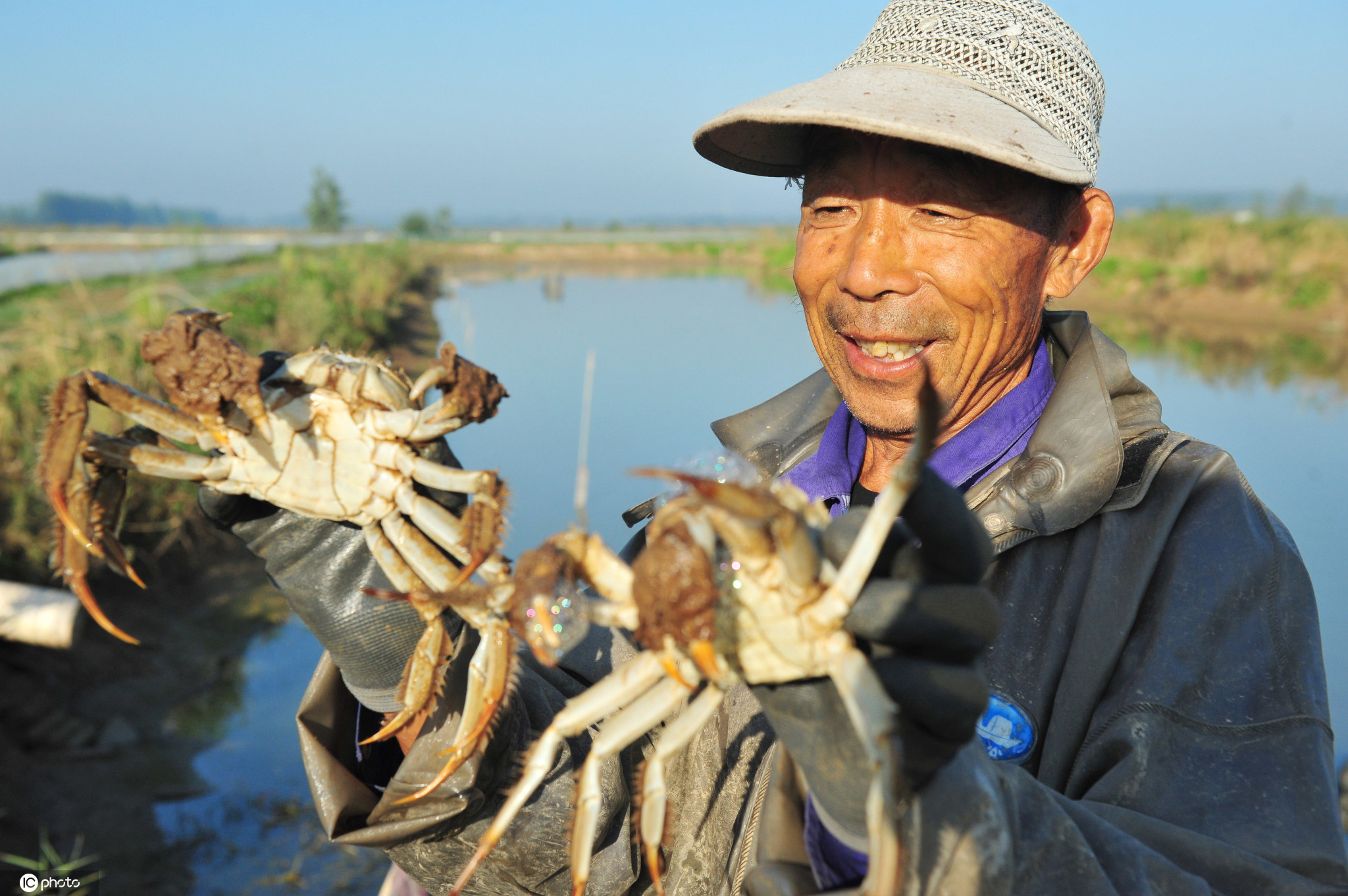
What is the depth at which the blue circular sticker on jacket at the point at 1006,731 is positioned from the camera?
6.56 feet

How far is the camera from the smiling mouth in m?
2.54

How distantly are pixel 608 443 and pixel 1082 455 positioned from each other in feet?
44.8

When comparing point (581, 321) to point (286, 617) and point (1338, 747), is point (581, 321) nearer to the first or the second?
point (286, 617)

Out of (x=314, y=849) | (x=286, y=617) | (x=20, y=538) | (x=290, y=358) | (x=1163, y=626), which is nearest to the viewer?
(x=1163, y=626)

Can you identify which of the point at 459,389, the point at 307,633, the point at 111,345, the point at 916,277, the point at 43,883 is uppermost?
the point at 916,277

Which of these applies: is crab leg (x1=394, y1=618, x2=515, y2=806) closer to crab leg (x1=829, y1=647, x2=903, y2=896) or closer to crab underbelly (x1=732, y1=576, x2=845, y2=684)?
crab underbelly (x1=732, y1=576, x2=845, y2=684)

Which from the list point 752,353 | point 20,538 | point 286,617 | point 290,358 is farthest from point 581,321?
point 290,358

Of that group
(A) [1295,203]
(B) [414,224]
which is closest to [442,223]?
(B) [414,224]

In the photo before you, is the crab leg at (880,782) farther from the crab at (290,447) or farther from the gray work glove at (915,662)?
the crab at (290,447)

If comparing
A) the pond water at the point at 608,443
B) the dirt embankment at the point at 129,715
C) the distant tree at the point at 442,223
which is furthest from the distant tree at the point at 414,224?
the dirt embankment at the point at 129,715

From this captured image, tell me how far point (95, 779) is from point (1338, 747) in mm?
11348

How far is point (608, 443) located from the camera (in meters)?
15.6

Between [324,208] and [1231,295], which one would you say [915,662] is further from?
[324,208]

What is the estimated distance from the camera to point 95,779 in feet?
23.6
